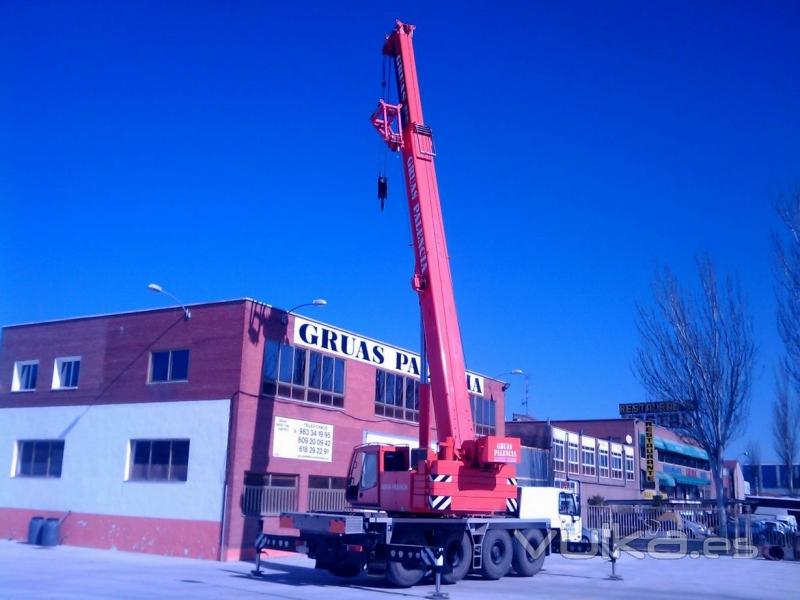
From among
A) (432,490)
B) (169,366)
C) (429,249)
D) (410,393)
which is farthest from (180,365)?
(432,490)

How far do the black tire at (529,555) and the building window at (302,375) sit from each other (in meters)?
10.1

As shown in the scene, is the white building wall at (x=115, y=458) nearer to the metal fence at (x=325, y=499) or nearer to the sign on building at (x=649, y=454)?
the metal fence at (x=325, y=499)

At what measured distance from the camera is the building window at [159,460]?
1032 inches

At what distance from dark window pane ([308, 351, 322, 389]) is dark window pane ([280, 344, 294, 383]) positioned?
3.59 feet

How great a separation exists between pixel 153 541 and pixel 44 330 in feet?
34.0

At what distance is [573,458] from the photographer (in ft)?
177

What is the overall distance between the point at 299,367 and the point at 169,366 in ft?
14.8

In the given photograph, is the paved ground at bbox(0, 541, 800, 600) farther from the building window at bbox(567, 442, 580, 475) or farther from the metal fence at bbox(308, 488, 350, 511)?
the building window at bbox(567, 442, 580, 475)

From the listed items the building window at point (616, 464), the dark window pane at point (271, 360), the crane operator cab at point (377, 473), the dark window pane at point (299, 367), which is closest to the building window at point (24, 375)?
the dark window pane at point (271, 360)

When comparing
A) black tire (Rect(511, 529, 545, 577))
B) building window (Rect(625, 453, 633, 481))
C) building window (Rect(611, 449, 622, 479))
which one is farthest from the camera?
building window (Rect(625, 453, 633, 481))

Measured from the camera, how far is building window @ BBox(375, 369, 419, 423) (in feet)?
107

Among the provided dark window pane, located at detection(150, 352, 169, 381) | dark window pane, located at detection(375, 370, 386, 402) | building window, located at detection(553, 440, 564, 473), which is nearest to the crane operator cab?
dark window pane, located at detection(150, 352, 169, 381)

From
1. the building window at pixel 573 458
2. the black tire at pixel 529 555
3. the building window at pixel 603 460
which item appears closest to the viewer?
the black tire at pixel 529 555

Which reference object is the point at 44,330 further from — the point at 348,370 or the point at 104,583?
the point at 104,583
